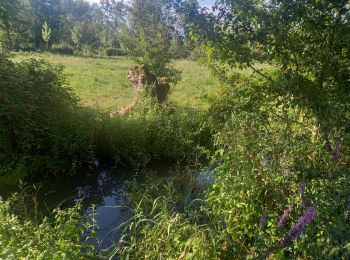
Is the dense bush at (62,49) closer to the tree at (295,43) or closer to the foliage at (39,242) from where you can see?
the tree at (295,43)

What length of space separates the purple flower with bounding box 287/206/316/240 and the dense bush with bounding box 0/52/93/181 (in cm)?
591

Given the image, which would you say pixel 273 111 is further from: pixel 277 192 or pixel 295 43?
pixel 277 192

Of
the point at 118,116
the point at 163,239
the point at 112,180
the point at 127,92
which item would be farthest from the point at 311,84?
the point at 127,92

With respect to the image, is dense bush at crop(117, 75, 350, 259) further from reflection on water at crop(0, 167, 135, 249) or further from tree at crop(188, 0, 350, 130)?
reflection on water at crop(0, 167, 135, 249)

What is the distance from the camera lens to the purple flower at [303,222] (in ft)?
8.28

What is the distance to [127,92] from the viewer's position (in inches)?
626

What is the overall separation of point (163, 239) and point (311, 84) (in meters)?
2.88

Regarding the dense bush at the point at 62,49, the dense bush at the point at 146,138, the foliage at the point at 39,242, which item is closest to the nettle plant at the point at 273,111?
the foliage at the point at 39,242

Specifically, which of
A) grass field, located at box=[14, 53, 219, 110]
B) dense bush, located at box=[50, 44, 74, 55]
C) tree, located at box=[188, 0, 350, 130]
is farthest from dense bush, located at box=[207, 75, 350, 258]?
dense bush, located at box=[50, 44, 74, 55]

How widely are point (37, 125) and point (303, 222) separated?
22.0 feet

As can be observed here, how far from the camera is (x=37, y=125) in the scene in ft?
25.3

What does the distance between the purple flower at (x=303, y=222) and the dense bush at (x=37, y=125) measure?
5913 mm

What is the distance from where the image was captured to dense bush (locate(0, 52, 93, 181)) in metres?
7.09

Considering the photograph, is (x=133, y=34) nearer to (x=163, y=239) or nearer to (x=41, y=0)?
(x=163, y=239)
